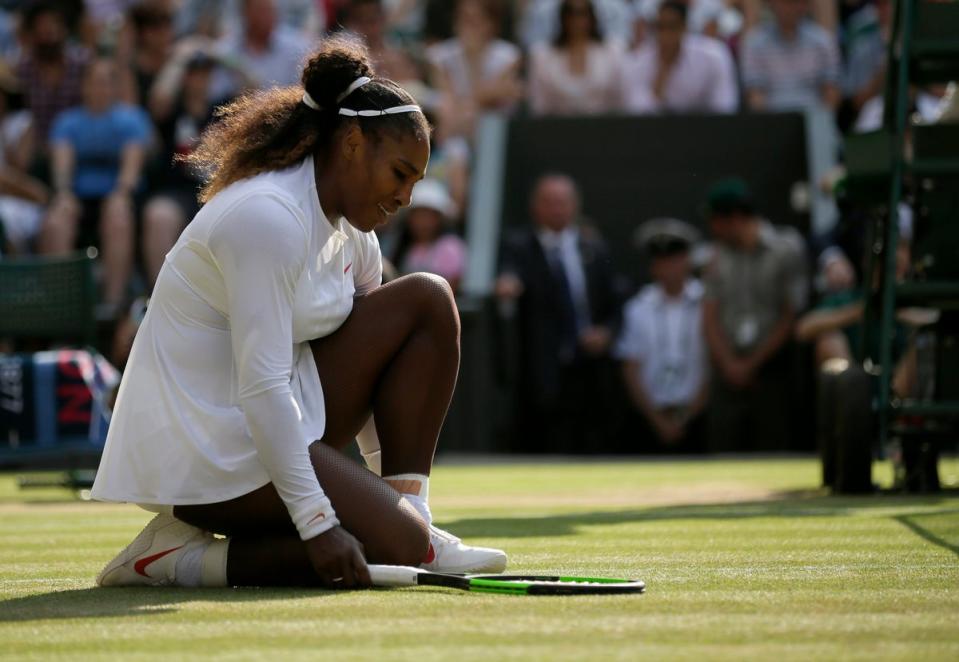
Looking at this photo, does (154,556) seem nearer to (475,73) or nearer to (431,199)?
(431,199)

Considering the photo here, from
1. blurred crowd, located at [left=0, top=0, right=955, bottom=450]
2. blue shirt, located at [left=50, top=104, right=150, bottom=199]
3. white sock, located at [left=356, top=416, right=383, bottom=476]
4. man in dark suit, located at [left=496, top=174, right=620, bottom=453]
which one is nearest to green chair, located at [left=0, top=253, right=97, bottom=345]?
blurred crowd, located at [left=0, top=0, right=955, bottom=450]

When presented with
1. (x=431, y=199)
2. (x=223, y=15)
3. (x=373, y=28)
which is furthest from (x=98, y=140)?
(x=223, y=15)

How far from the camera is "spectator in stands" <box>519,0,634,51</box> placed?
15445 mm

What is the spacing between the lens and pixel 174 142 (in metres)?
14.1

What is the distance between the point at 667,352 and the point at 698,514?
615cm

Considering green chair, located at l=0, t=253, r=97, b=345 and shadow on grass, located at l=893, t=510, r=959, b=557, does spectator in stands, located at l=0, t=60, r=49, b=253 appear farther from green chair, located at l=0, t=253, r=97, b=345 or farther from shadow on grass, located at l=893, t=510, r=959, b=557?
shadow on grass, located at l=893, t=510, r=959, b=557

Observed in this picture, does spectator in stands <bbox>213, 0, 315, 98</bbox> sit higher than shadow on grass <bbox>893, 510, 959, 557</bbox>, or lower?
higher

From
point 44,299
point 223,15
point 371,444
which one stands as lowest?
point 371,444

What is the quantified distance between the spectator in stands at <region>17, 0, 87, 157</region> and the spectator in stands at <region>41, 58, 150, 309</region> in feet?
2.14

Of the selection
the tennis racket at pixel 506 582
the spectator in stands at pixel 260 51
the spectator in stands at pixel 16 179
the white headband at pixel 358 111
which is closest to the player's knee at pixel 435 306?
the white headband at pixel 358 111

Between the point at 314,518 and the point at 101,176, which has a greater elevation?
the point at 101,176

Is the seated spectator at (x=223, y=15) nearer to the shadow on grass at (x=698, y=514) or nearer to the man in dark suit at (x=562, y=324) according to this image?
the man in dark suit at (x=562, y=324)

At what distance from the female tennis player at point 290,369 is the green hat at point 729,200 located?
8.04 meters

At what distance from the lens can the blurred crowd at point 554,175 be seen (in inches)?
508
